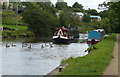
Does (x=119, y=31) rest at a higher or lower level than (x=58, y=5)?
lower

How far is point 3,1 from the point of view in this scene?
108750 millimetres

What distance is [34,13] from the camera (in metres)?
86.6

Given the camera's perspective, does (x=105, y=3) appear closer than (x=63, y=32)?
Yes

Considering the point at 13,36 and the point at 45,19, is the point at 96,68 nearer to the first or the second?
the point at 13,36

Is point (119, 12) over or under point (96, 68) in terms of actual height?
over

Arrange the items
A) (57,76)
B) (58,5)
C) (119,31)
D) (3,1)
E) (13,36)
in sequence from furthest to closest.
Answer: (58,5) → (3,1) → (119,31) → (13,36) → (57,76)

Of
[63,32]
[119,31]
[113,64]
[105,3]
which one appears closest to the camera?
[113,64]

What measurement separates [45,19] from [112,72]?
237 ft

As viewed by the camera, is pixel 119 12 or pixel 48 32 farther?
pixel 48 32

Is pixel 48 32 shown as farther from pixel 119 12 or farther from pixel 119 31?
pixel 119 12

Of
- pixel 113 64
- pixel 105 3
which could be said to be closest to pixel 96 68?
pixel 113 64

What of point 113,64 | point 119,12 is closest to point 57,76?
point 113,64

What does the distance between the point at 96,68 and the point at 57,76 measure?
2.33 m

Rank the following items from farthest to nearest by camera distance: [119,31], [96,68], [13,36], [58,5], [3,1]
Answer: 1. [58,5]
2. [3,1]
3. [119,31]
4. [13,36]
5. [96,68]
